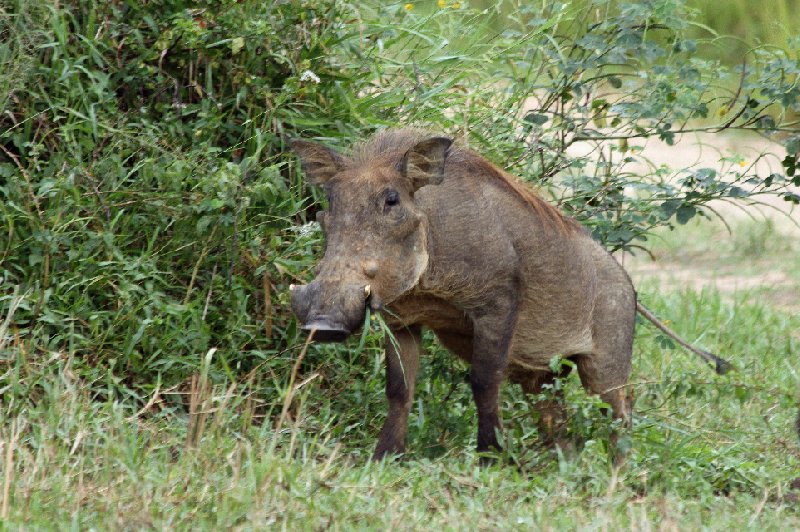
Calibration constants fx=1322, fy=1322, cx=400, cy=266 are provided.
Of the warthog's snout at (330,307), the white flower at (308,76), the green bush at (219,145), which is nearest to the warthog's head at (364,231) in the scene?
the warthog's snout at (330,307)

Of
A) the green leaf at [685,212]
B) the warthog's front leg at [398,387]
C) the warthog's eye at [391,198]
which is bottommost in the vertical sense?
the warthog's front leg at [398,387]

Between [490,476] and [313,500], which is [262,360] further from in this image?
[313,500]

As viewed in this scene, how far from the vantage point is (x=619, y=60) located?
205 inches

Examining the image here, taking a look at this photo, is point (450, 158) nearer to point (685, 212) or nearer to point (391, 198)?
point (391, 198)

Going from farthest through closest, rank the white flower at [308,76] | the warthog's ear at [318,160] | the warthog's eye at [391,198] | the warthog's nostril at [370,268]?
the white flower at [308,76] < the warthog's ear at [318,160] < the warthog's eye at [391,198] < the warthog's nostril at [370,268]

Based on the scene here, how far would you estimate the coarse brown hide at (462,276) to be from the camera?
4004mm

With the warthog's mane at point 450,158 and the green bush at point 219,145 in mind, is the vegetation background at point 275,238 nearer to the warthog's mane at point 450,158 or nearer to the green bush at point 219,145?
the green bush at point 219,145

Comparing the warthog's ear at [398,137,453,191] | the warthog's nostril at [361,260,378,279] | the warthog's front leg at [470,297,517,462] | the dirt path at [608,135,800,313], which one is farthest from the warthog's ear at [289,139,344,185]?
the dirt path at [608,135,800,313]

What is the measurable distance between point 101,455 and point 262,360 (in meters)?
1.26

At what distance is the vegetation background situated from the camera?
3.82m

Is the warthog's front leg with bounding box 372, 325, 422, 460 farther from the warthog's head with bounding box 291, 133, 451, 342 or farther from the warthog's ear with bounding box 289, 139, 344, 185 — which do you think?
the warthog's ear with bounding box 289, 139, 344, 185

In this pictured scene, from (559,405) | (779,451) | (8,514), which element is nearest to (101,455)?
(8,514)

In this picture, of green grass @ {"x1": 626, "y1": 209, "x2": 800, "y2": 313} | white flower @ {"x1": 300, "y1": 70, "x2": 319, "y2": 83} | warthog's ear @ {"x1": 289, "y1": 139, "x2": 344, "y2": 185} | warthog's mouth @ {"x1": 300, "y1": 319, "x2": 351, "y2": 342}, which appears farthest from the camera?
green grass @ {"x1": 626, "y1": 209, "x2": 800, "y2": 313}

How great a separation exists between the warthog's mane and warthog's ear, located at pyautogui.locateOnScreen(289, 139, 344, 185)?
0.21 ft
